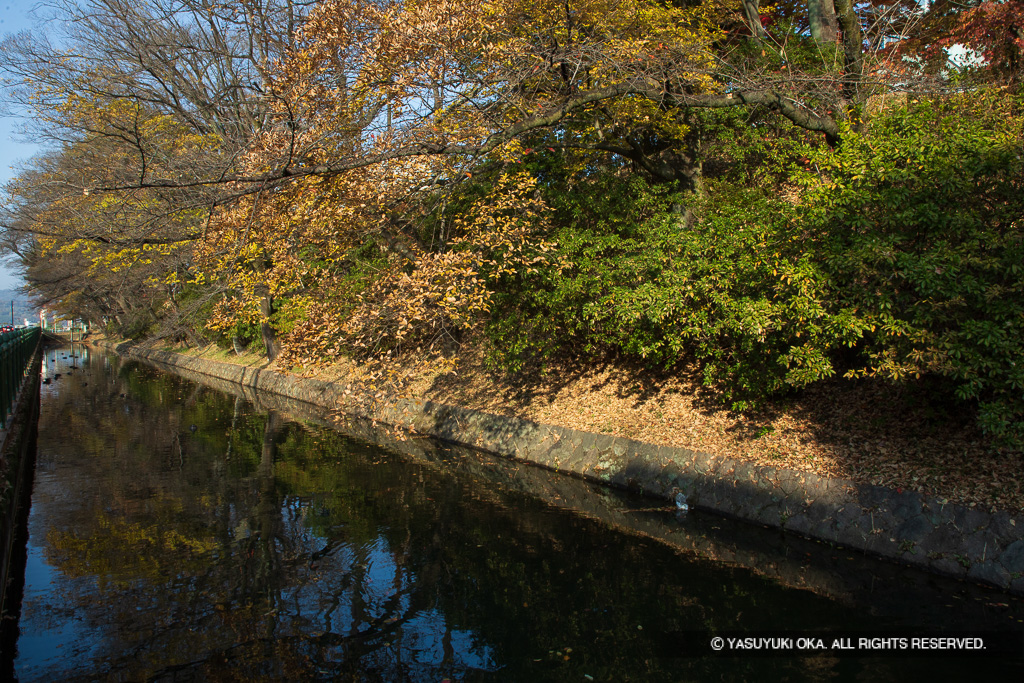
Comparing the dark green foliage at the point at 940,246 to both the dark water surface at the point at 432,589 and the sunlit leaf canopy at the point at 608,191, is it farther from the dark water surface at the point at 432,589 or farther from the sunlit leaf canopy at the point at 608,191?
the dark water surface at the point at 432,589

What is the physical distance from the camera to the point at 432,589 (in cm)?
672

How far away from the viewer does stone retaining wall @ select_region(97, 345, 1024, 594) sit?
649 centimetres

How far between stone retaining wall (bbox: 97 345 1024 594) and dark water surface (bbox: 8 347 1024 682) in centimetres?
26

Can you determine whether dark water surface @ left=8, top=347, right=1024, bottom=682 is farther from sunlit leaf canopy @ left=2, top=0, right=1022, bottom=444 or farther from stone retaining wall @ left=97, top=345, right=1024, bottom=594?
sunlit leaf canopy @ left=2, top=0, right=1022, bottom=444

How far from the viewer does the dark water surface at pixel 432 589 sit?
5.22 m

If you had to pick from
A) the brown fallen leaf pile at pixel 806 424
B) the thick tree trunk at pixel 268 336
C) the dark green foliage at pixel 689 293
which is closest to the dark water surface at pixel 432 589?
the brown fallen leaf pile at pixel 806 424

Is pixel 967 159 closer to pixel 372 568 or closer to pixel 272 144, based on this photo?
pixel 372 568

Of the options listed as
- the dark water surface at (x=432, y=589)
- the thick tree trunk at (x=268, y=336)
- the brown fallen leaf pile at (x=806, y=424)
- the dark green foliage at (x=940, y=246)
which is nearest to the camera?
the dark water surface at (x=432, y=589)

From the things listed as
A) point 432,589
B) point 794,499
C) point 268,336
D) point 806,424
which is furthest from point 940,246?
point 268,336

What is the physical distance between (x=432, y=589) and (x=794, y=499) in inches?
→ 186

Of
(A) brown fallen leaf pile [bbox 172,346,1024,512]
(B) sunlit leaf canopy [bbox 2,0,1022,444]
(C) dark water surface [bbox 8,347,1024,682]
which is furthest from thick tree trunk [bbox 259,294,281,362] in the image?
(C) dark water surface [bbox 8,347,1024,682]

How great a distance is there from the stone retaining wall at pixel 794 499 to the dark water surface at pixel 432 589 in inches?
10.1

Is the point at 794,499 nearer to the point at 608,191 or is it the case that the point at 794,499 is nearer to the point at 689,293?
the point at 689,293

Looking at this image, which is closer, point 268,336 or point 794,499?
point 794,499
